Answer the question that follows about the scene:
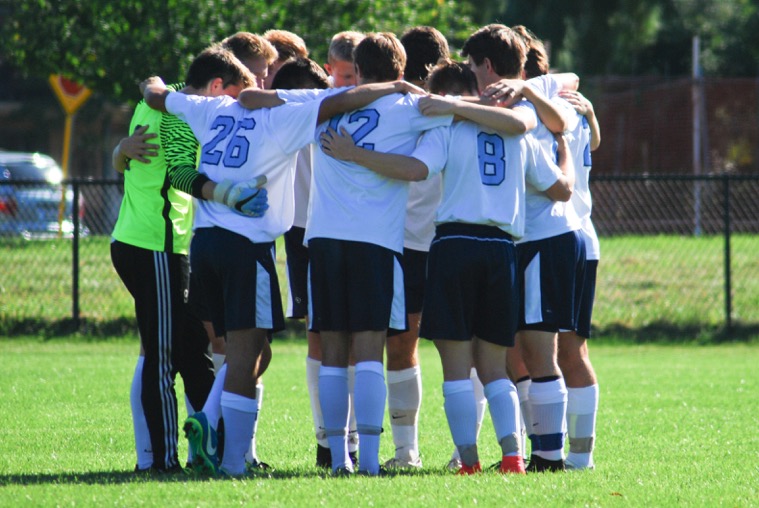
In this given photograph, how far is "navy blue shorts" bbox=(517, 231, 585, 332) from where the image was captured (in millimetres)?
5375

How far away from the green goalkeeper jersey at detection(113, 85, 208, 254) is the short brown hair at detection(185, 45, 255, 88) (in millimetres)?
249

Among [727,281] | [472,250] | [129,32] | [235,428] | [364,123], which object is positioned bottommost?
[727,281]

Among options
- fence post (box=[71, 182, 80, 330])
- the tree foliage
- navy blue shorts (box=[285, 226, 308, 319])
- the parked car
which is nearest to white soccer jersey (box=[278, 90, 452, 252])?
navy blue shorts (box=[285, 226, 308, 319])

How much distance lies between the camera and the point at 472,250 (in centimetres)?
516

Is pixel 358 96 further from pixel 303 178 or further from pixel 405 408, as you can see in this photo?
pixel 405 408

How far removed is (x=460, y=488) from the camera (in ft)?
15.4

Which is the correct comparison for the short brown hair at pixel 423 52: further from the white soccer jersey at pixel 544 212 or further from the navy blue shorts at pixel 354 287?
the navy blue shorts at pixel 354 287

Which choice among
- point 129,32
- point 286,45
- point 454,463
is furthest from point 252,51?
point 129,32

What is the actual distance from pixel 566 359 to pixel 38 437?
3.20 meters

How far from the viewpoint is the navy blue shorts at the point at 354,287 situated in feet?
16.7

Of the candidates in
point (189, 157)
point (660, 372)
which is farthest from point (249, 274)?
point (660, 372)

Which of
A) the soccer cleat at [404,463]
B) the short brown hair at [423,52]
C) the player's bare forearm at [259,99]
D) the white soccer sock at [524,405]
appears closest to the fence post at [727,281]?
the white soccer sock at [524,405]

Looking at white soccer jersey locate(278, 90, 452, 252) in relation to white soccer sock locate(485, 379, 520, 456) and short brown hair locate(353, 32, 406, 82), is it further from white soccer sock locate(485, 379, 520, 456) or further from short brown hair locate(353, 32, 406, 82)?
white soccer sock locate(485, 379, 520, 456)

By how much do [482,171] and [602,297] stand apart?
10.0 m
